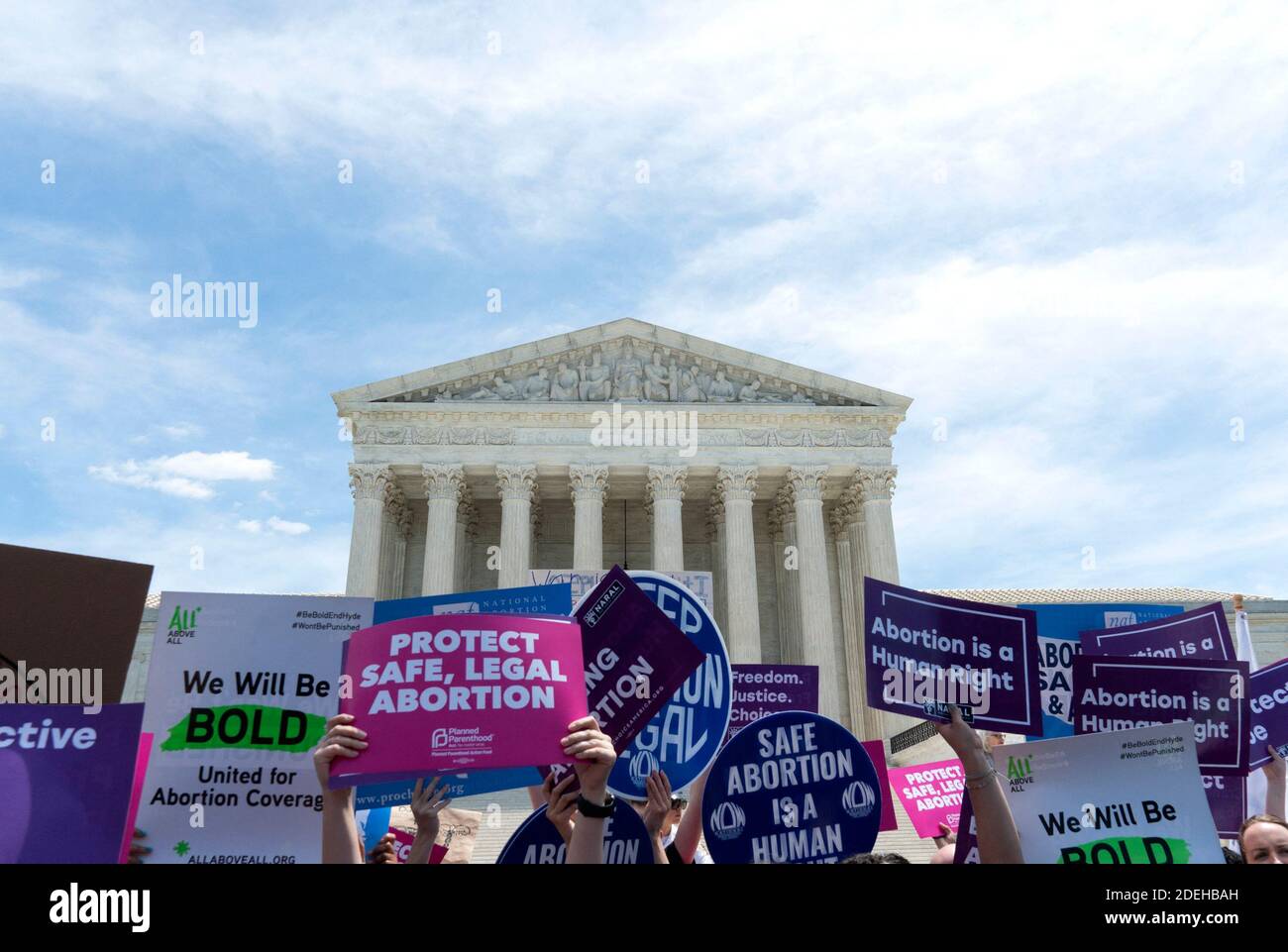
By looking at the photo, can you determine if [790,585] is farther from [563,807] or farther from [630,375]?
[563,807]

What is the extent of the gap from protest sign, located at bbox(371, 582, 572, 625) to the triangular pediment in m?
32.7

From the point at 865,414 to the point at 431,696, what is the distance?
3702 centimetres

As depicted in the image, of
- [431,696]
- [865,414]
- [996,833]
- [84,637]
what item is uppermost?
[865,414]

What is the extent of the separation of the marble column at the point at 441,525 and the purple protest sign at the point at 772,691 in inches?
1089

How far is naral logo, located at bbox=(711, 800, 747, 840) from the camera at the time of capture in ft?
18.1

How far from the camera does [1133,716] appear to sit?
6.79 meters

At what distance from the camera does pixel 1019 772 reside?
474 centimetres

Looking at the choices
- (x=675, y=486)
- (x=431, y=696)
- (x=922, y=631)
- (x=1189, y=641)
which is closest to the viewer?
(x=431, y=696)

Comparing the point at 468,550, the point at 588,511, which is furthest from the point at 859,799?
the point at 468,550

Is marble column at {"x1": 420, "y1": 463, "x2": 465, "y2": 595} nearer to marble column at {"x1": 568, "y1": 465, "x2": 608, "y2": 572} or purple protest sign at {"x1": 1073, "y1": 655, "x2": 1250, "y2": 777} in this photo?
marble column at {"x1": 568, "y1": 465, "x2": 608, "y2": 572}

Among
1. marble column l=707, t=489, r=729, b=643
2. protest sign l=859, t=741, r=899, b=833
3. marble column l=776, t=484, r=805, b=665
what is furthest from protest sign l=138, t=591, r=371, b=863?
marble column l=707, t=489, r=729, b=643

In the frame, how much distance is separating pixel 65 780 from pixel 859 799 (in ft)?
13.9

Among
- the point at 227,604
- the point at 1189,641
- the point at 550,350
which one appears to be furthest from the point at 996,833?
the point at 550,350
